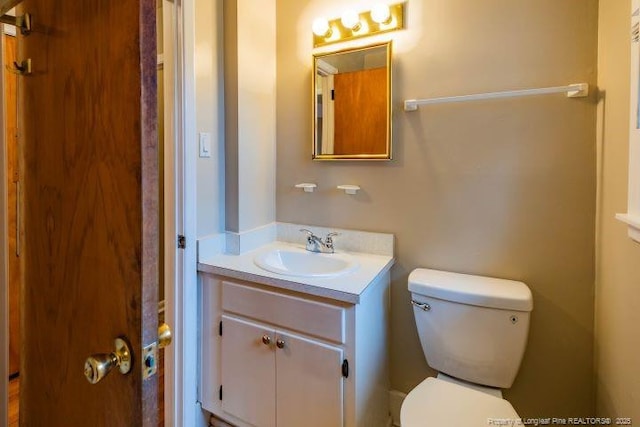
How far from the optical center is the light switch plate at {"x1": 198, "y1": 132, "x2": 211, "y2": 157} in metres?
1.61

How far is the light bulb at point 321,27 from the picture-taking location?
5.74 feet

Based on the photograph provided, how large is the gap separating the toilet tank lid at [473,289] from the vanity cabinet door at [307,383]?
18.4 inches

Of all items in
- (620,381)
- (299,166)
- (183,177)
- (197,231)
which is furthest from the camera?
(299,166)

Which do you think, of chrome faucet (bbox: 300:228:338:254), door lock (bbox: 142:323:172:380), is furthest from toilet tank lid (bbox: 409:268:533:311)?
door lock (bbox: 142:323:172:380)

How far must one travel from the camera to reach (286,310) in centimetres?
140

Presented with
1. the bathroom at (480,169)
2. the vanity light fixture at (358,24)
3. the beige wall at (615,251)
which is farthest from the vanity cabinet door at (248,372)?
the vanity light fixture at (358,24)

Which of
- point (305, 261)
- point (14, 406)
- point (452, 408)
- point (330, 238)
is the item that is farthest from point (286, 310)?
point (14, 406)

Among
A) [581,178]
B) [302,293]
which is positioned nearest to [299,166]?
[302,293]

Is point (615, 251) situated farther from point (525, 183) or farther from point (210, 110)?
point (210, 110)

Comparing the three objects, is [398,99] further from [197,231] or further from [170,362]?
[170,362]

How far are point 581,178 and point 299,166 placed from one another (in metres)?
1.30

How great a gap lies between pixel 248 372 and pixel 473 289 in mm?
1025

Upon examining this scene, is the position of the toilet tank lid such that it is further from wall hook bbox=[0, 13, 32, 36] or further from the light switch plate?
wall hook bbox=[0, 13, 32, 36]

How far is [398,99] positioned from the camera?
65.2 inches
